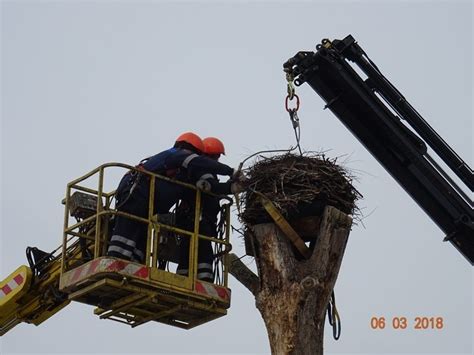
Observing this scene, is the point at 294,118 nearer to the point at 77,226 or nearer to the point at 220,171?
the point at 220,171

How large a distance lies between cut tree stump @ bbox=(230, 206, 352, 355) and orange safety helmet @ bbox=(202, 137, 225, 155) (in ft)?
5.83

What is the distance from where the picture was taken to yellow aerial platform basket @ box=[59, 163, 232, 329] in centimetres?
966

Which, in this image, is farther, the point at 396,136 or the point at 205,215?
the point at 396,136

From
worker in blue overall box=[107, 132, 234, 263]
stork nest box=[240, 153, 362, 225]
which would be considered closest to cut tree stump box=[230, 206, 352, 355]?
stork nest box=[240, 153, 362, 225]

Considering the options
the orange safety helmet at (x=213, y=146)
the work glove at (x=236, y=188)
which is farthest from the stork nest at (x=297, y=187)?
the orange safety helmet at (x=213, y=146)

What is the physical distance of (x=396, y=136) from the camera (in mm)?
11602

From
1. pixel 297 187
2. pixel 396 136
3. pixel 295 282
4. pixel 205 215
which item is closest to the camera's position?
pixel 295 282

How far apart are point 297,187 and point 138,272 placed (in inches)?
79.3

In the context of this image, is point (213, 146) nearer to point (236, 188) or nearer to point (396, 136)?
point (236, 188)

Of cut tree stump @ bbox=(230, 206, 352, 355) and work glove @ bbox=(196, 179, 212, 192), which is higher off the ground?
work glove @ bbox=(196, 179, 212, 192)

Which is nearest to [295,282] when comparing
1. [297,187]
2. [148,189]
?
[297,187]

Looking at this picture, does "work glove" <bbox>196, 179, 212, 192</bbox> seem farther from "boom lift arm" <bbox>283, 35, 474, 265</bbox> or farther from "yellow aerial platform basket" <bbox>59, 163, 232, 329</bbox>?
"boom lift arm" <bbox>283, 35, 474, 265</bbox>

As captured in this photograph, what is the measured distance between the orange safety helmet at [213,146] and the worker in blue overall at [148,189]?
0.25 m

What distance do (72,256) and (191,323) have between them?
160 cm
